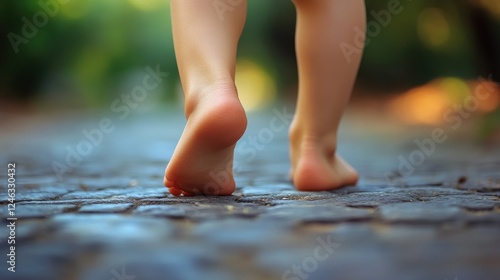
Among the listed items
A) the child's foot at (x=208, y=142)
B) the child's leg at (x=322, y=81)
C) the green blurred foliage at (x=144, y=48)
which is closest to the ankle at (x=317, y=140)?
the child's leg at (x=322, y=81)

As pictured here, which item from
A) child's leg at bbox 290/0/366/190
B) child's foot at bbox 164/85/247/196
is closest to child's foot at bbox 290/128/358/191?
child's leg at bbox 290/0/366/190

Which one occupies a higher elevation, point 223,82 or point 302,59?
point 302,59

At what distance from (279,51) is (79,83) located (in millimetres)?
4714

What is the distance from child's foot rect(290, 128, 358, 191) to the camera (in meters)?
1.81

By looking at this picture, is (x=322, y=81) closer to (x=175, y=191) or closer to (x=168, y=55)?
(x=175, y=191)

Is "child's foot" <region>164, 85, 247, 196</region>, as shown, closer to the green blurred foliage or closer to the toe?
the toe

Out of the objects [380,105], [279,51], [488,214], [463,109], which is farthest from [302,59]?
[279,51]

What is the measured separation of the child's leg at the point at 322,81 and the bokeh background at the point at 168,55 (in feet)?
17.5

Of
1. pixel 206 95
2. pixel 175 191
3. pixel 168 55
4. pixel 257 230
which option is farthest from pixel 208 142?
pixel 168 55

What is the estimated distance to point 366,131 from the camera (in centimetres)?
568

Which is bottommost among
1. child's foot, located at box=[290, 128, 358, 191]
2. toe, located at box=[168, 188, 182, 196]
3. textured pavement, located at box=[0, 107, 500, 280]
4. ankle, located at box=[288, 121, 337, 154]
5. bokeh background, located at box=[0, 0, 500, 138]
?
textured pavement, located at box=[0, 107, 500, 280]

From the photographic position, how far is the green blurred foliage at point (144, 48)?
10539 mm

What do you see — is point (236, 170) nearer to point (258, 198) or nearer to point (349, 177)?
point (349, 177)

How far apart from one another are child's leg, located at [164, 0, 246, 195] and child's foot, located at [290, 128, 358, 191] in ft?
0.94
